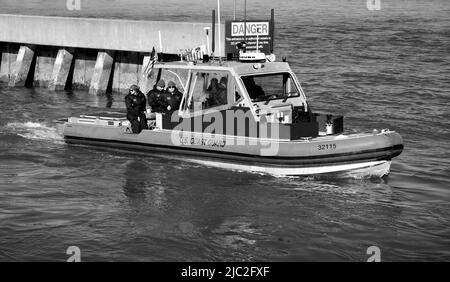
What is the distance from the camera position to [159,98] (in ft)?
55.2

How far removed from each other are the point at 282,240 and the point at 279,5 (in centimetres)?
4515

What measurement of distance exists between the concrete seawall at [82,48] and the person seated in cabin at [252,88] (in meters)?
6.04

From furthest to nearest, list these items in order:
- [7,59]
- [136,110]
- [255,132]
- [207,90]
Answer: [7,59] → [136,110] → [207,90] → [255,132]

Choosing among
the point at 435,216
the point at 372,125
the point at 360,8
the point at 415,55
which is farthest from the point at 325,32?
the point at 435,216

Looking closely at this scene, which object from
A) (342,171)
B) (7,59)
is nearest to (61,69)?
(7,59)

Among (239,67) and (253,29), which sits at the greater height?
(253,29)

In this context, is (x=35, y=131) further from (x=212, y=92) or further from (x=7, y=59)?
(x=7, y=59)

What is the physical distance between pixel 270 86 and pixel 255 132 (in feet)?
3.82

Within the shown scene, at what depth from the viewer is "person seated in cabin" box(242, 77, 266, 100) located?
15633 millimetres

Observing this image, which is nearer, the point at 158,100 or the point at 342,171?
the point at 342,171

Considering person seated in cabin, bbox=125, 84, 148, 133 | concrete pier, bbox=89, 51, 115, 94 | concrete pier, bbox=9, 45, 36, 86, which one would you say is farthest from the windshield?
concrete pier, bbox=9, 45, 36, 86

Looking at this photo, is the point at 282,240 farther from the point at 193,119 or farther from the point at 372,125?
the point at 372,125

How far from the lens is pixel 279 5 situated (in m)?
55.9

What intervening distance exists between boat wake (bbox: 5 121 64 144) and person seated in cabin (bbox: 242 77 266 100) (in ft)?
16.1
